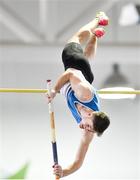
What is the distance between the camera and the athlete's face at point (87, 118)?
466cm

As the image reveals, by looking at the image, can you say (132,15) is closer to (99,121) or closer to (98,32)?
(98,32)

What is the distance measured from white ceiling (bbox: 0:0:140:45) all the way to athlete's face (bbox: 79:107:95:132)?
10.2ft

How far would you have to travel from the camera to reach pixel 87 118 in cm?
472

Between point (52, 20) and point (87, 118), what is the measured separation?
3734 millimetres

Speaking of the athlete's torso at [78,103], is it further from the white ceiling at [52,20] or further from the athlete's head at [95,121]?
the white ceiling at [52,20]

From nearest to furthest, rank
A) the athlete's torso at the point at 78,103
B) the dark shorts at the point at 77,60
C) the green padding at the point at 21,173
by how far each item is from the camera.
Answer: the athlete's torso at the point at 78,103 < the dark shorts at the point at 77,60 < the green padding at the point at 21,173

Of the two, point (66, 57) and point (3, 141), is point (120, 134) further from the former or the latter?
point (66, 57)

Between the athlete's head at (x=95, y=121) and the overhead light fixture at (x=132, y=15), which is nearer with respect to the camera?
the athlete's head at (x=95, y=121)

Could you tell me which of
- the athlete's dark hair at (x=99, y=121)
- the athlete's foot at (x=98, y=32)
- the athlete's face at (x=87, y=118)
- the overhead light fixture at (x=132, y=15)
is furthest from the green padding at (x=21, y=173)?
the athlete's dark hair at (x=99, y=121)

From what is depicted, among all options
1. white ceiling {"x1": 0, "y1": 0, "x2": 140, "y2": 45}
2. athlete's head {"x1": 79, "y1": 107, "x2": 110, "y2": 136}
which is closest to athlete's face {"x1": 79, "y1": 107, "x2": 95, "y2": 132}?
athlete's head {"x1": 79, "y1": 107, "x2": 110, "y2": 136}

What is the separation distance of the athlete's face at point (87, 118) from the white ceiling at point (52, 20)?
3108 mm

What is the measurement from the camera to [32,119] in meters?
9.13

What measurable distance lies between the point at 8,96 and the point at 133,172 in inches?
83.7

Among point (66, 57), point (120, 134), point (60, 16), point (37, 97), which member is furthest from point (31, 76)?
point (66, 57)
